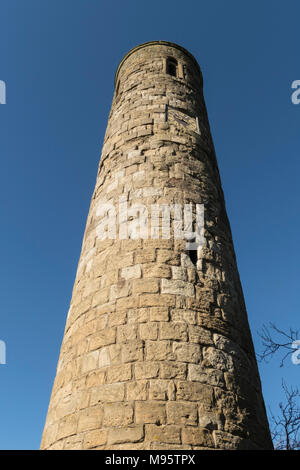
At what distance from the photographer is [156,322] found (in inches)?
135

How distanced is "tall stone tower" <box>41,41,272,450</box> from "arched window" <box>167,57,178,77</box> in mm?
2213

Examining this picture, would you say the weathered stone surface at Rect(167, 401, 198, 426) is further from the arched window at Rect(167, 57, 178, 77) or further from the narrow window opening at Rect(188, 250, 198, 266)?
the arched window at Rect(167, 57, 178, 77)

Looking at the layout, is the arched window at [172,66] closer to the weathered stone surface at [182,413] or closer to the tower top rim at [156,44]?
the tower top rim at [156,44]

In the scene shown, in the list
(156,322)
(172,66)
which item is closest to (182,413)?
(156,322)

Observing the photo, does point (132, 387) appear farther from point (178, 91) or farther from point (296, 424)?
point (296, 424)

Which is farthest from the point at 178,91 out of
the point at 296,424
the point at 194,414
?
the point at 296,424

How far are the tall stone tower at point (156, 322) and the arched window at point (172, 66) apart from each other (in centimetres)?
221

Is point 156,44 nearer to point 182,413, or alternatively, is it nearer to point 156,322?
point 156,322

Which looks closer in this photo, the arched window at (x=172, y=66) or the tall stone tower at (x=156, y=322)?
the tall stone tower at (x=156, y=322)

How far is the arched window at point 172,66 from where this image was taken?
7445 mm

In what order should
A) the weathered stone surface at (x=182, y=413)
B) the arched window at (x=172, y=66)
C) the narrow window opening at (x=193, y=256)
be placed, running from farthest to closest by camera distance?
the arched window at (x=172, y=66)
the narrow window opening at (x=193, y=256)
the weathered stone surface at (x=182, y=413)

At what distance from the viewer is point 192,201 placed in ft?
15.3

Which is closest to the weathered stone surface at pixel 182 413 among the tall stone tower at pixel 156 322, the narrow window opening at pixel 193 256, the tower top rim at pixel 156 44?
the tall stone tower at pixel 156 322
